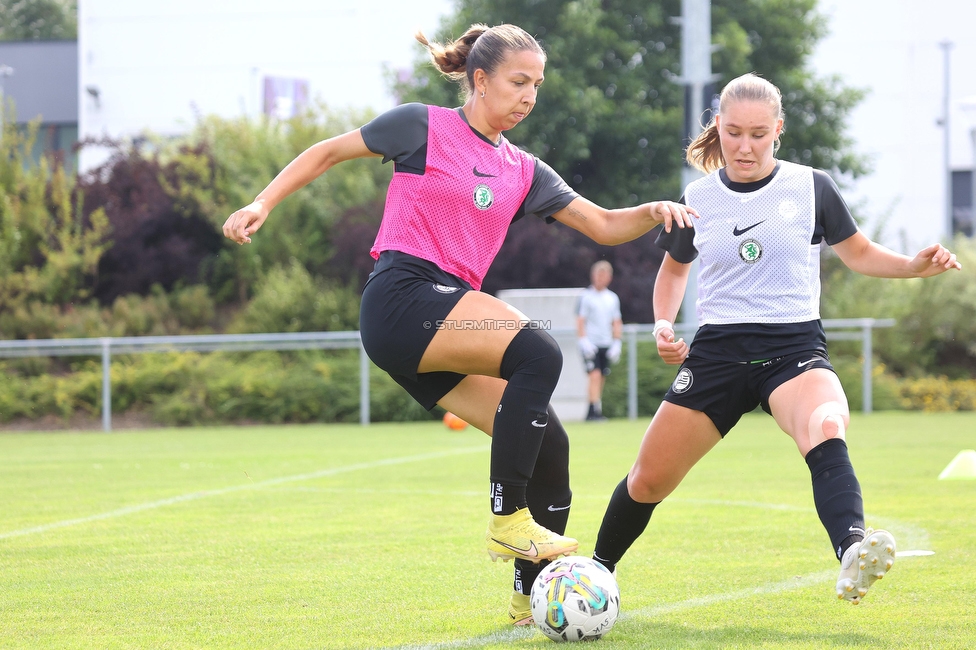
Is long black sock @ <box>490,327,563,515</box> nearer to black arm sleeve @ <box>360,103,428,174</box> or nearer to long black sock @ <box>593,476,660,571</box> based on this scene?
long black sock @ <box>593,476,660,571</box>

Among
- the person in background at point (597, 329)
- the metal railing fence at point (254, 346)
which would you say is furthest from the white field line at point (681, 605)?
the metal railing fence at point (254, 346)

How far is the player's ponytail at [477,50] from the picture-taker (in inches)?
167

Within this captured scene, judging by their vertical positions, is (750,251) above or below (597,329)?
above

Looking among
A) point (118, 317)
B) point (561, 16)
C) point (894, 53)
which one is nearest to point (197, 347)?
point (118, 317)

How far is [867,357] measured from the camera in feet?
52.8

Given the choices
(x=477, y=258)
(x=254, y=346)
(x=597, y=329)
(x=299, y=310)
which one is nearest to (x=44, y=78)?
(x=299, y=310)

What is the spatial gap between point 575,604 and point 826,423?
107 centimetres

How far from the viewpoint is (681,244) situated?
4.48 metres

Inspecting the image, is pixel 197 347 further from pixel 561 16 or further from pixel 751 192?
pixel 751 192

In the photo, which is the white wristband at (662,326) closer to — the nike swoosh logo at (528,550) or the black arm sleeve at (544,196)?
the black arm sleeve at (544,196)

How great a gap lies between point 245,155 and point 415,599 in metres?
19.2

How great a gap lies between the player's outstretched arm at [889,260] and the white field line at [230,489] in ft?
15.6

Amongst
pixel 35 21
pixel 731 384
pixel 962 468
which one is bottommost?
pixel 962 468

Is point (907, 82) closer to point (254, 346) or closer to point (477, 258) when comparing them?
point (254, 346)
